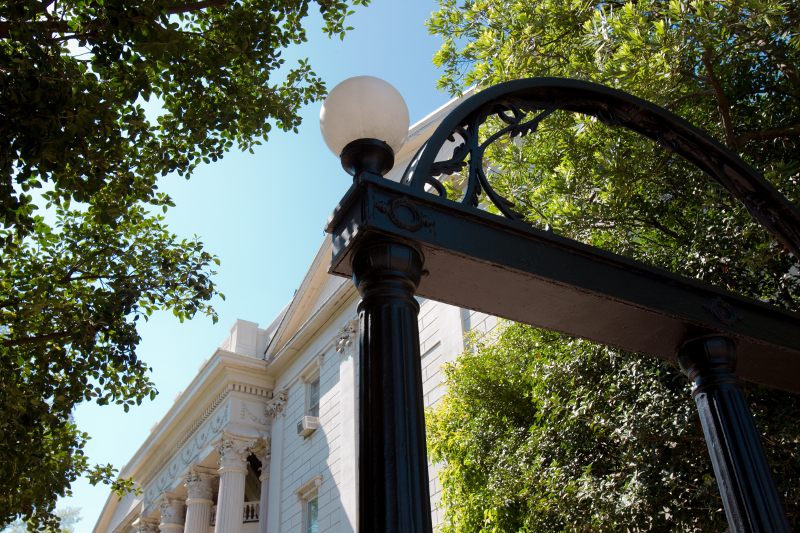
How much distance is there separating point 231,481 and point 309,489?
3.45m

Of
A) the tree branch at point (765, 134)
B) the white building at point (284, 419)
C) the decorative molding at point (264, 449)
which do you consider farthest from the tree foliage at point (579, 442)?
the decorative molding at point (264, 449)

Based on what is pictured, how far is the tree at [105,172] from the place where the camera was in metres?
6.57

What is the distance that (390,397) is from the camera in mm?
2449

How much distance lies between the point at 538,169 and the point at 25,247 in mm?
6871

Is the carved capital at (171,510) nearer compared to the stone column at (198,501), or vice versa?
the stone column at (198,501)

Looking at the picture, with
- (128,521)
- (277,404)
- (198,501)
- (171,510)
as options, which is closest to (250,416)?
(277,404)

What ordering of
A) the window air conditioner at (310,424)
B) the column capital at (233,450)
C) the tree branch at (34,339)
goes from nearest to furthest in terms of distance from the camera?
the tree branch at (34,339)
the window air conditioner at (310,424)
the column capital at (233,450)

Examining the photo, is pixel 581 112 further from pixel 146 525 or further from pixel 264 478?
pixel 146 525

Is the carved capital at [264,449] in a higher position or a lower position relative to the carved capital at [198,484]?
higher

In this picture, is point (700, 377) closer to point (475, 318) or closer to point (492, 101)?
point (492, 101)

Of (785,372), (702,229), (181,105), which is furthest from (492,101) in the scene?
(181,105)

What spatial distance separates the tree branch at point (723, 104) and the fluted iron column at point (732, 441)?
3.92 meters

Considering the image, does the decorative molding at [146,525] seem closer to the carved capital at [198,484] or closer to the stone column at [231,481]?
the carved capital at [198,484]

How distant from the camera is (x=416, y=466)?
2.35 m
